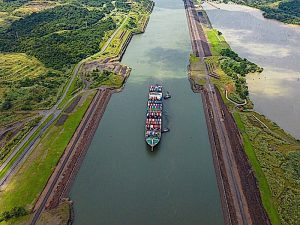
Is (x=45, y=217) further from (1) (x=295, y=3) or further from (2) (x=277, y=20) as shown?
(1) (x=295, y=3)

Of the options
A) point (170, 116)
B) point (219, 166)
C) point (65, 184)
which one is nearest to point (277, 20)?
point (170, 116)

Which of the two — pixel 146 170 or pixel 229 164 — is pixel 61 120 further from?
pixel 229 164

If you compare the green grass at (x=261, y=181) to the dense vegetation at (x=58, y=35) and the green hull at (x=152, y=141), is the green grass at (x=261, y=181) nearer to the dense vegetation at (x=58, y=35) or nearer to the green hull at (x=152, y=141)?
the green hull at (x=152, y=141)

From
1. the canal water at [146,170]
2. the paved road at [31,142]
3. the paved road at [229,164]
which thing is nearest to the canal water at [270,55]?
the paved road at [229,164]

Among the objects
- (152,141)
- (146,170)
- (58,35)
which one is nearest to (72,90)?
(152,141)

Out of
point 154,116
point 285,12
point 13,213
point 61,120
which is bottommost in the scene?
point 13,213
